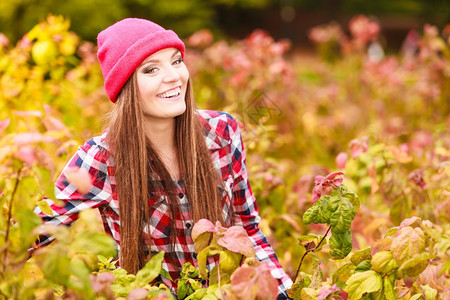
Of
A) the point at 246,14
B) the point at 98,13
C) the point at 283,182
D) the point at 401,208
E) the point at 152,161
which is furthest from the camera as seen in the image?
the point at 246,14

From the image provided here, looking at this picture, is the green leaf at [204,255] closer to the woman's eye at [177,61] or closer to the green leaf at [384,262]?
the green leaf at [384,262]

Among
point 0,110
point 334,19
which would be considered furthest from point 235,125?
point 334,19

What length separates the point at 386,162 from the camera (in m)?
2.02

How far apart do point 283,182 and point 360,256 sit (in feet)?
2.96

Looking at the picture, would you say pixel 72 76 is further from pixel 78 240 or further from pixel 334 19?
pixel 334 19

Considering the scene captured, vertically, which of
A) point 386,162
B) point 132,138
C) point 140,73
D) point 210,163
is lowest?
point 386,162

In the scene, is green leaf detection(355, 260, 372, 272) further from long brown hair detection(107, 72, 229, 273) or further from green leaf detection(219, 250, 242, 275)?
long brown hair detection(107, 72, 229, 273)

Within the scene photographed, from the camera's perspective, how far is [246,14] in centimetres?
1686

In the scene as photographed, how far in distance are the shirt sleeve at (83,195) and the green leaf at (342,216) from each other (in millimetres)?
630

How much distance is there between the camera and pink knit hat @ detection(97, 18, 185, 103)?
149 cm

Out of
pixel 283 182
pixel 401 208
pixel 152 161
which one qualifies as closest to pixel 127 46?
pixel 152 161

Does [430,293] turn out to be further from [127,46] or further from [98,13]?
[98,13]

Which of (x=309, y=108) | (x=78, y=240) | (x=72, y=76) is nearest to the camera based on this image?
(x=78, y=240)

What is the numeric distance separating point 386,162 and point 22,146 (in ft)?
4.59
